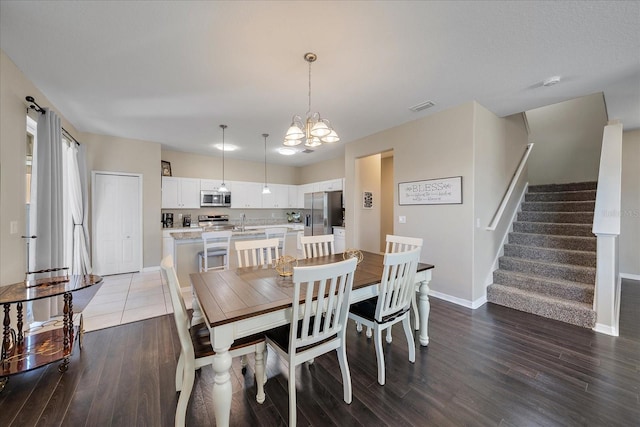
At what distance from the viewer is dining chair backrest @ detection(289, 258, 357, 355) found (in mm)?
1356

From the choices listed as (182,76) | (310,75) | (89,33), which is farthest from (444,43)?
(89,33)

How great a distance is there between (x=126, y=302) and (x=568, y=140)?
27.6 ft

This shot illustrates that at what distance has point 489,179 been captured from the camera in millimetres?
3494

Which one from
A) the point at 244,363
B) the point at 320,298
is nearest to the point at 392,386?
the point at 320,298

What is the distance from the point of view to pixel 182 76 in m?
2.57

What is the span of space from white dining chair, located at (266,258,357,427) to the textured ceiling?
5.88 feet

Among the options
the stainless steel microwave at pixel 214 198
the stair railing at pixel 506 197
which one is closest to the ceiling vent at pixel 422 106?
the stair railing at pixel 506 197

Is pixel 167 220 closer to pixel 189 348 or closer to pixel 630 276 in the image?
pixel 189 348

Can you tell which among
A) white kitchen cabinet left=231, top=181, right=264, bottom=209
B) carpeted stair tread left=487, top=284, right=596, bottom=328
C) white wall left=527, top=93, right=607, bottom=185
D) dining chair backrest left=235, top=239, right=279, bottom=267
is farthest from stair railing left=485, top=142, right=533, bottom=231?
white kitchen cabinet left=231, top=181, right=264, bottom=209

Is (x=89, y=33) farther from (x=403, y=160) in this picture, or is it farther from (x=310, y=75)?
(x=403, y=160)

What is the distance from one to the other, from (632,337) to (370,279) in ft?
9.40

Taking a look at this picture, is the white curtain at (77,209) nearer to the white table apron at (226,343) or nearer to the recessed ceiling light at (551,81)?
the white table apron at (226,343)

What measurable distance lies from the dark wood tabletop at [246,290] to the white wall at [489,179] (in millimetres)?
1600

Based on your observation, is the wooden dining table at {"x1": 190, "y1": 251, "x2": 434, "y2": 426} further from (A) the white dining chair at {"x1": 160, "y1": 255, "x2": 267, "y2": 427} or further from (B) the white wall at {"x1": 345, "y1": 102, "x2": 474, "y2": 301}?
(B) the white wall at {"x1": 345, "y1": 102, "x2": 474, "y2": 301}
